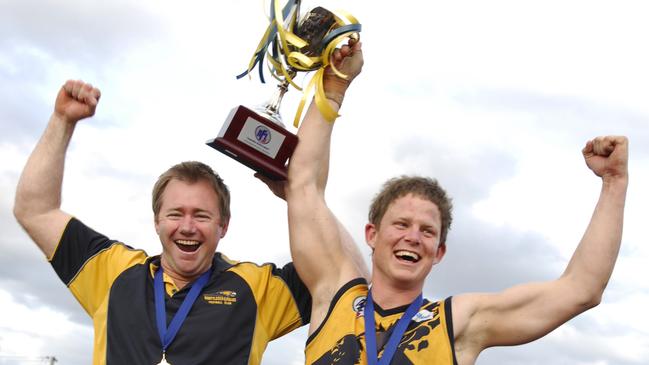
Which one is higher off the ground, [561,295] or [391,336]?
[561,295]

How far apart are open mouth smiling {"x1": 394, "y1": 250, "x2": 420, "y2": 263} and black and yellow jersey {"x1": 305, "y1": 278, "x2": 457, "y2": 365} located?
0.25 m

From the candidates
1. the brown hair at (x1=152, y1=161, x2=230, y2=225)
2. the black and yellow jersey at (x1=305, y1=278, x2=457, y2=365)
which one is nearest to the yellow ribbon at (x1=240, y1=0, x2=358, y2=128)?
the brown hair at (x1=152, y1=161, x2=230, y2=225)

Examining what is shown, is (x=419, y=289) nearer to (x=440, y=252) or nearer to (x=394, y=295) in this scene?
(x=394, y=295)

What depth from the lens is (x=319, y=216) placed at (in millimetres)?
5078

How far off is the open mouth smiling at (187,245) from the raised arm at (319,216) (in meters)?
0.54

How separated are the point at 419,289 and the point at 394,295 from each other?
139mm

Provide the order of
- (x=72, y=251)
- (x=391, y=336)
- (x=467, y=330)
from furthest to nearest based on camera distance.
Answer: (x=72, y=251)
(x=467, y=330)
(x=391, y=336)

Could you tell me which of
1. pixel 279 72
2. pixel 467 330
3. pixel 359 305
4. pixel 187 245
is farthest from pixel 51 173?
pixel 467 330

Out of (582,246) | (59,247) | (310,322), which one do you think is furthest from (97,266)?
(582,246)

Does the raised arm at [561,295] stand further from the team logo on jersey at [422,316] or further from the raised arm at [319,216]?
the raised arm at [319,216]

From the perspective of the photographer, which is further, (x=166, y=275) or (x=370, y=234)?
(x=166, y=275)

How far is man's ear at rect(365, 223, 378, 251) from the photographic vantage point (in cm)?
490

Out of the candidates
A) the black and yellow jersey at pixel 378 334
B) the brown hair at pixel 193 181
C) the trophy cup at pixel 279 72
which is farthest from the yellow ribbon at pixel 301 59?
the black and yellow jersey at pixel 378 334

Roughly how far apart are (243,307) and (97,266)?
3.17ft
